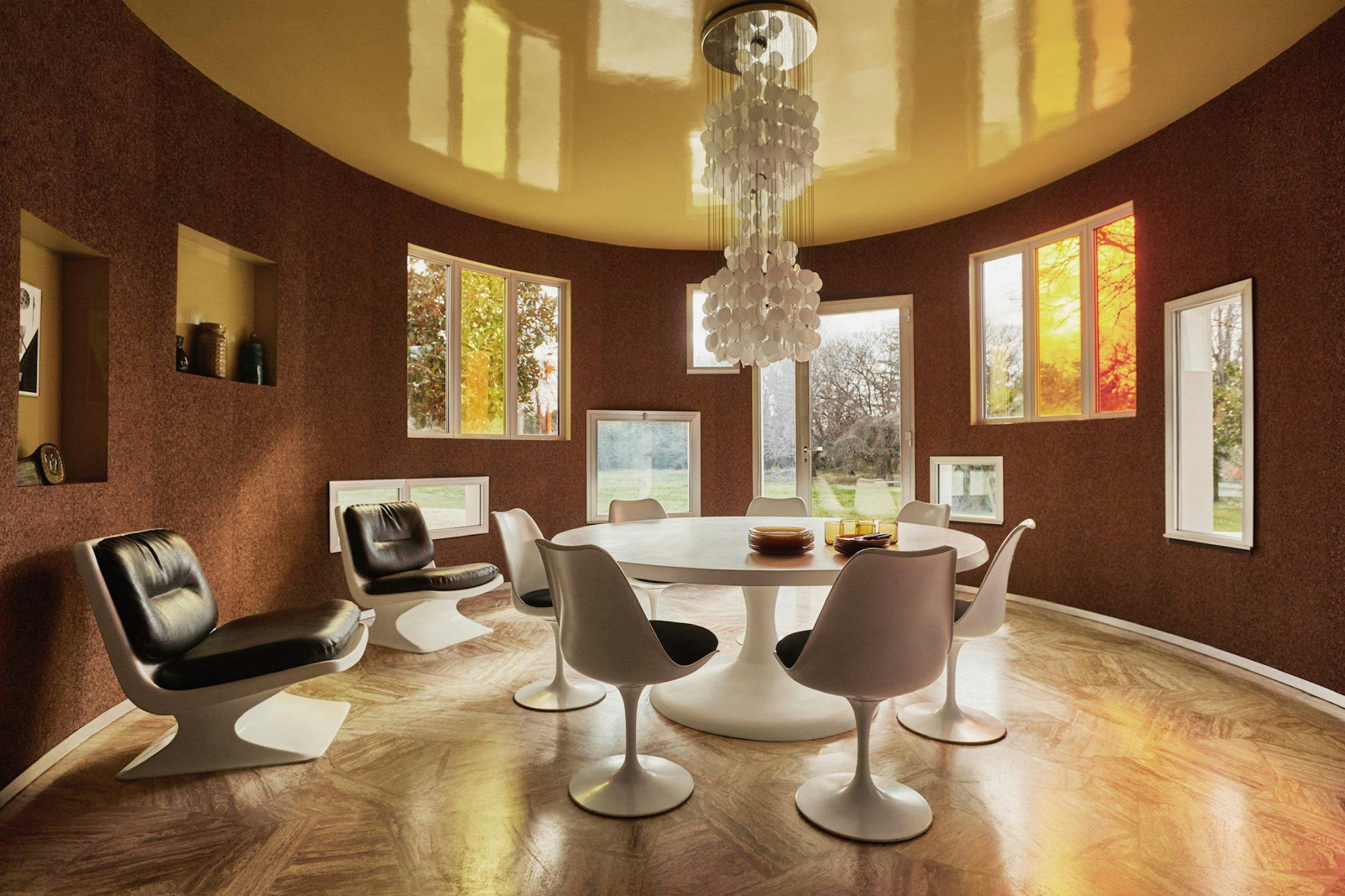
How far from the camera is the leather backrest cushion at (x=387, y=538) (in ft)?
13.0

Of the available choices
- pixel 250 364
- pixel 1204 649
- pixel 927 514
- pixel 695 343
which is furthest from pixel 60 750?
pixel 1204 649

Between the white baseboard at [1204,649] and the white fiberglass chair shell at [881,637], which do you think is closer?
the white fiberglass chair shell at [881,637]

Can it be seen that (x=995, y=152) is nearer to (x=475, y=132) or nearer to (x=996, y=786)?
(x=475, y=132)

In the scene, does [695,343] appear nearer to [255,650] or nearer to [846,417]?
[846,417]

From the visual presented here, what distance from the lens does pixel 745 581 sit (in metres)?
2.15

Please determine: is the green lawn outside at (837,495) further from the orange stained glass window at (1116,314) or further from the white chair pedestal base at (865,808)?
the white chair pedestal base at (865,808)

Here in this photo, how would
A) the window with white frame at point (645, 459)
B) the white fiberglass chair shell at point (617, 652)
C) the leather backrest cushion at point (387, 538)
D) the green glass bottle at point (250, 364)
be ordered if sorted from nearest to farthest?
the white fiberglass chair shell at point (617, 652)
the green glass bottle at point (250, 364)
the leather backrest cushion at point (387, 538)
the window with white frame at point (645, 459)

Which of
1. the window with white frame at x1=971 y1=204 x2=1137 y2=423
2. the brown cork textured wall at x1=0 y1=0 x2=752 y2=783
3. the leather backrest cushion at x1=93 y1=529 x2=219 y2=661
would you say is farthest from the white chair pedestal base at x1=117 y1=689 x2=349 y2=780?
the window with white frame at x1=971 y1=204 x2=1137 y2=423

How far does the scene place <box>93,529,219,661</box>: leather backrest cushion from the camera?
7.61 ft

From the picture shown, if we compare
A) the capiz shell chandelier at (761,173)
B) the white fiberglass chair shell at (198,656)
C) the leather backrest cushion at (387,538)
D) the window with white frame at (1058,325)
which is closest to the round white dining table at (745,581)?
the capiz shell chandelier at (761,173)

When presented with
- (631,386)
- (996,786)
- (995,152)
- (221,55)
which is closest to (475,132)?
(221,55)

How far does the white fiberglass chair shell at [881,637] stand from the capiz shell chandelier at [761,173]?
137 centimetres

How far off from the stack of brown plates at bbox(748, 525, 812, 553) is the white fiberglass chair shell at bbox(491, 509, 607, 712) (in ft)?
3.46

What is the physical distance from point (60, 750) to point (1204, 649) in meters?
5.34
